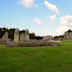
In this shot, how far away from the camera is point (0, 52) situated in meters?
16.9

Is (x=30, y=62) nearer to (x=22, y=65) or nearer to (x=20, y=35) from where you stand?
(x=22, y=65)

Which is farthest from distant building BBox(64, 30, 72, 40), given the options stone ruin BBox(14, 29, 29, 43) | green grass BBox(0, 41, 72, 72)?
green grass BBox(0, 41, 72, 72)

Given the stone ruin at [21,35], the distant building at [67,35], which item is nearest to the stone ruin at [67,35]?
the distant building at [67,35]

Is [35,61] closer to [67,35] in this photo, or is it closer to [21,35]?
[21,35]

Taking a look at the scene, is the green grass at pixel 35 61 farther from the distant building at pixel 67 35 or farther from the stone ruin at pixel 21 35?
the distant building at pixel 67 35

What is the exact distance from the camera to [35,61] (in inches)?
554

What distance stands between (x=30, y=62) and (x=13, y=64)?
3.74 feet

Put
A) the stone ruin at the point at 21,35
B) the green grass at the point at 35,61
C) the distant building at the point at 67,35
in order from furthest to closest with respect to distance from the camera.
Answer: the distant building at the point at 67,35, the stone ruin at the point at 21,35, the green grass at the point at 35,61

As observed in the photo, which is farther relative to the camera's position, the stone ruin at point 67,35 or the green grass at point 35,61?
the stone ruin at point 67,35

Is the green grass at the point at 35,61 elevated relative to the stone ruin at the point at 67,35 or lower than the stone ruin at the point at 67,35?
lower

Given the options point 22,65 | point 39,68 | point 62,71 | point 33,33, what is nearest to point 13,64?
point 22,65

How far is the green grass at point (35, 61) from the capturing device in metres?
12.4

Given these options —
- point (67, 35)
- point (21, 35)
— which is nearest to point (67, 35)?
point (67, 35)

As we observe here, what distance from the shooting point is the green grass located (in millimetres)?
12383
